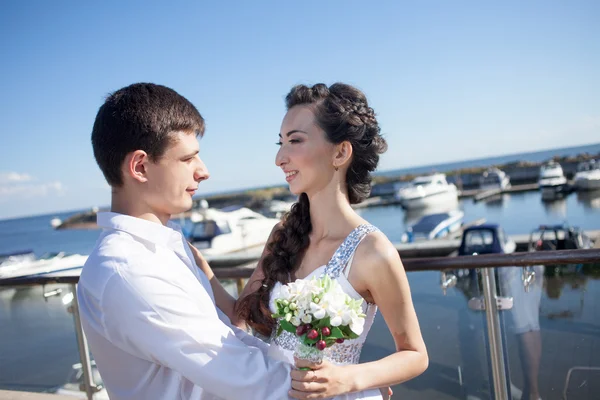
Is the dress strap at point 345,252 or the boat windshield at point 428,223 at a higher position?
the dress strap at point 345,252

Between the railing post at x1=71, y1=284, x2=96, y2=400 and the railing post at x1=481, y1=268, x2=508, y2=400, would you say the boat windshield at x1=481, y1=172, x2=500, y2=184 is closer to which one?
the railing post at x1=481, y1=268, x2=508, y2=400

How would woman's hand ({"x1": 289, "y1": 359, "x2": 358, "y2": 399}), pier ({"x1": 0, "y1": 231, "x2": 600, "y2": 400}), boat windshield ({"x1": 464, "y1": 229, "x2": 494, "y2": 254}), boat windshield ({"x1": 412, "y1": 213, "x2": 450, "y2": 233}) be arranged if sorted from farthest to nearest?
boat windshield ({"x1": 412, "y1": 213, "x2": 450, "y2": 233})
boat windshield ({"x1": 464, "y1": 229, "x2": 494, "y2": 254})
pier ({"x1": 0, "y1": 231, "x2": 600, "y2": 400})
woman's hand ({"x1": 289, "y1": 359, "x2": 358, "y2": 399})

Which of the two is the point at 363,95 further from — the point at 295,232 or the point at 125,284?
the point at 125,284

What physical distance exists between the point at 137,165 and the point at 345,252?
901 mm

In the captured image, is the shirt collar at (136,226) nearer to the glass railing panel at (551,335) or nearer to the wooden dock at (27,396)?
the glass railing panel at (551,335)

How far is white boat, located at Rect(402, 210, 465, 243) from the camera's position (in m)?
30.7

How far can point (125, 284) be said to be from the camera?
1.40 metres

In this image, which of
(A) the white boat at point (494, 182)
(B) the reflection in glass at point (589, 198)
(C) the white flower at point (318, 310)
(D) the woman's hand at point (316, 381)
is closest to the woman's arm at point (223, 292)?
(D) the woman's hand at point (316, 381)

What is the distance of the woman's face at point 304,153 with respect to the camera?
7.13 ft

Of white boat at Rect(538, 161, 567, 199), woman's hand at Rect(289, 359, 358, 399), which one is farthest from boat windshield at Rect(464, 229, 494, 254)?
white boat at Rect(538, 161, 567, 199)

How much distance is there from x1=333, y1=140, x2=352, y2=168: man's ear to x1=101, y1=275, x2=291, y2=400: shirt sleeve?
1008 mm

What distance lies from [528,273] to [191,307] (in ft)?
7.29

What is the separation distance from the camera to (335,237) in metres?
2.24

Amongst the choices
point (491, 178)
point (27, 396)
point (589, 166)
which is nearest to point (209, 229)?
point (27, 396)
